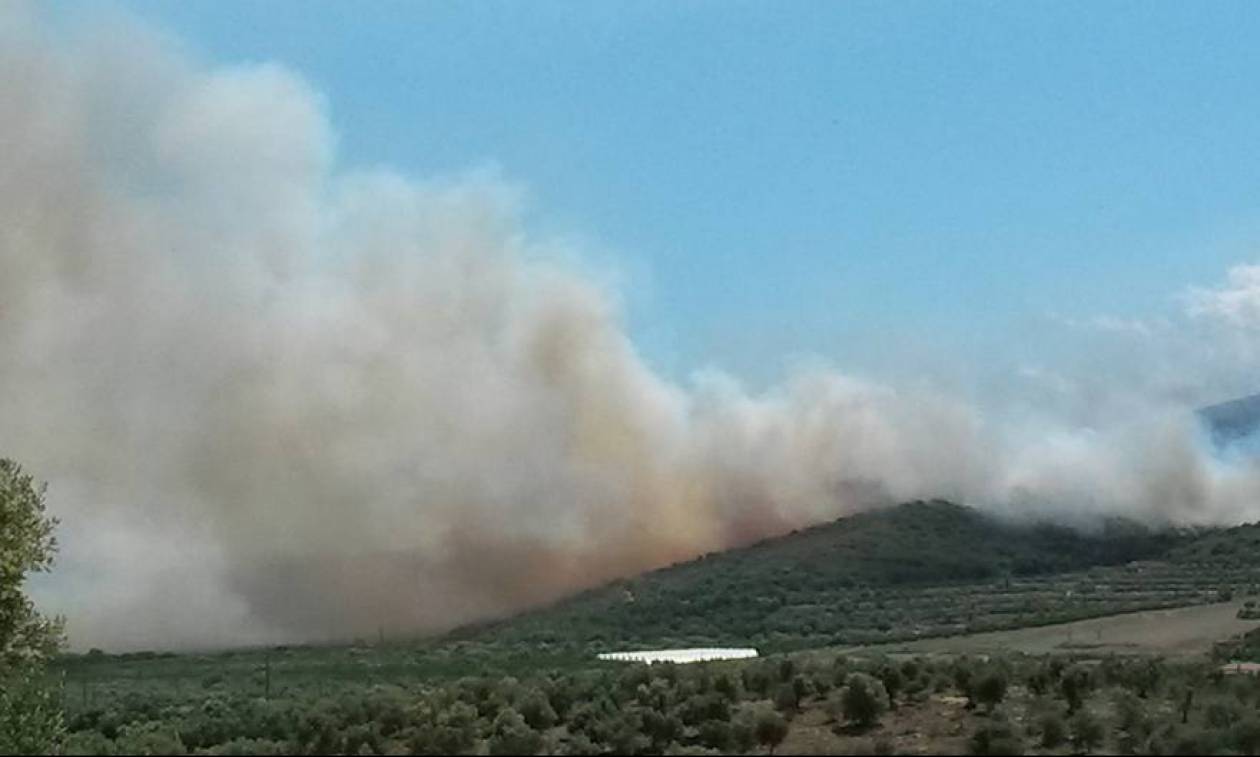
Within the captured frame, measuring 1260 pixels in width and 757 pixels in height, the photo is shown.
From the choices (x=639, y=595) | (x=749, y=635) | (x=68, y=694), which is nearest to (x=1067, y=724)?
(x=68, y=694)

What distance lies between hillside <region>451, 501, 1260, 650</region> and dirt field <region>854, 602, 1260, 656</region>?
3.39m

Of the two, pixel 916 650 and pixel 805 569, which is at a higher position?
pixel 805 569

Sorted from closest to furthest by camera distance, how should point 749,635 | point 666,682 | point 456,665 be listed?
point 666,682, point 456,665, point 749,635

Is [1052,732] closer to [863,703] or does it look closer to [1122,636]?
[863,703]

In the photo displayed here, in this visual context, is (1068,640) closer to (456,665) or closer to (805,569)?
(456,665)

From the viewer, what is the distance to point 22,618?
41.6 meters

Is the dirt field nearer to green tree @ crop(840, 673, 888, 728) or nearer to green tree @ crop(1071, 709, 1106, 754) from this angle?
green tree @ crop(840, 673, 888, 728)

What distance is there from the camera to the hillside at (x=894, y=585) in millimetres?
78312

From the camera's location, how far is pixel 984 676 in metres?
37.8

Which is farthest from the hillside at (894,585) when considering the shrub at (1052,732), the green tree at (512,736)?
the shrub at (1052,732)

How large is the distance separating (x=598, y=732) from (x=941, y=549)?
2974 inches

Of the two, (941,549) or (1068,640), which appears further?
(941,549)

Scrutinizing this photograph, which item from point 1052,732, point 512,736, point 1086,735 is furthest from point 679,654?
point 1086,735

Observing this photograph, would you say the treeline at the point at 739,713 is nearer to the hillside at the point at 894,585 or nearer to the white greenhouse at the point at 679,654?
the white greenhouse at the point at 679,654
